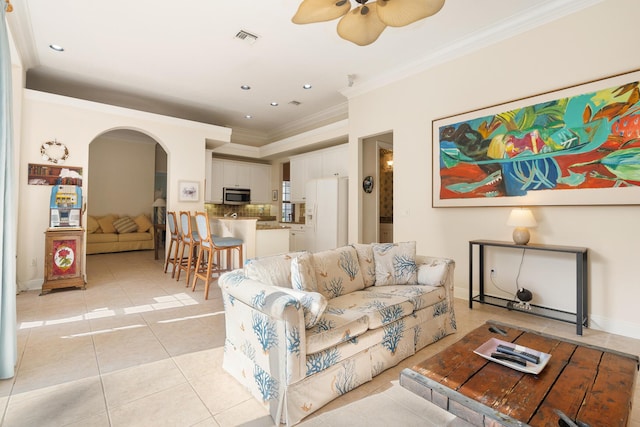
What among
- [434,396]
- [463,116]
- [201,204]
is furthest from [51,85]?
[434,396]

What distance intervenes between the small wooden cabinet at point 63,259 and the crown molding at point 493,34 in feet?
16.4

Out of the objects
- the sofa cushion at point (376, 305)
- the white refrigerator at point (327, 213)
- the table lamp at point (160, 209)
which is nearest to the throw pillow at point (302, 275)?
the sofa cushion at point (376, 305)

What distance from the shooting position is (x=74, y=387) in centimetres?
194

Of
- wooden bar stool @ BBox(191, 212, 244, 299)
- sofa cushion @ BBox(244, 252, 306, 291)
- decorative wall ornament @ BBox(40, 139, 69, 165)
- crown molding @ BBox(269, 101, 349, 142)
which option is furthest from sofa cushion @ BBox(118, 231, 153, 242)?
sofa cushion @ BBox(244, 252, 306, 291)

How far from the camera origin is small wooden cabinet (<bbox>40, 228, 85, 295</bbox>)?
410cm

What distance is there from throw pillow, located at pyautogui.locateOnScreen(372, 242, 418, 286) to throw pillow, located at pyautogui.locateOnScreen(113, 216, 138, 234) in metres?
7.49

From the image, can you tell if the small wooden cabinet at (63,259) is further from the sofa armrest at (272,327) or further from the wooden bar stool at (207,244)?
the sofa armrest at (272,327)

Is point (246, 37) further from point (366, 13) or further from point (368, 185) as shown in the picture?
point (368, 185)

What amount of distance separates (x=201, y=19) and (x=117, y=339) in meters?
3.33

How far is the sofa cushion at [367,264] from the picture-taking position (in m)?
2.81

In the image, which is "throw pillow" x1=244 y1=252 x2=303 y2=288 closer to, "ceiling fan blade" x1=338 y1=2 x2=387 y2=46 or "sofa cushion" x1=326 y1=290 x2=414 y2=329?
"sofa cushion" x1=326 y1=290 x2=414 y2=329

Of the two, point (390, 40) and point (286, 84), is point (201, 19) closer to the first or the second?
point (286, 84)

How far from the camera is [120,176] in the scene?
8.30 meters

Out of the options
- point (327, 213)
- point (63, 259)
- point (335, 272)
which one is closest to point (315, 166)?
point (327, 213)
